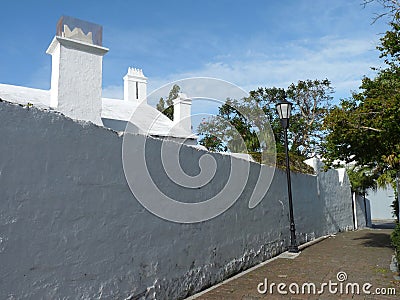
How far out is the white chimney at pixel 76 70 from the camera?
817cm

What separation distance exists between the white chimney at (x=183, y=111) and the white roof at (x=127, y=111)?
36 cm

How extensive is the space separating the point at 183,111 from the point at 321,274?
27.1ft

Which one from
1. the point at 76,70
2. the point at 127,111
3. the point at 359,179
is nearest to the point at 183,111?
the point at 127,111

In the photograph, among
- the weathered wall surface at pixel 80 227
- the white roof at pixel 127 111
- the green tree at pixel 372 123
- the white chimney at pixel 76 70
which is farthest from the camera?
the white roof at pixel 127 111

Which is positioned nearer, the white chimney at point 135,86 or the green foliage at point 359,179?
the white chimney at point 135,86

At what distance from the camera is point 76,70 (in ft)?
27.7

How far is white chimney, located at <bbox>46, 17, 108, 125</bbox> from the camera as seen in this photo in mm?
8172

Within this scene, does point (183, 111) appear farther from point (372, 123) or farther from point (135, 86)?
point (372, 123)

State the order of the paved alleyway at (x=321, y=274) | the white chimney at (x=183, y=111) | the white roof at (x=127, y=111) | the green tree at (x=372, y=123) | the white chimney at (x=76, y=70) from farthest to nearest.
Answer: the white chimney at (x=183, y=111) < the white roof at (x=127, y=111) < the white chimney at (x=76, y=70) < the green tree at (x=372, y=123) < the paved alleyway at (x=321, y=274)

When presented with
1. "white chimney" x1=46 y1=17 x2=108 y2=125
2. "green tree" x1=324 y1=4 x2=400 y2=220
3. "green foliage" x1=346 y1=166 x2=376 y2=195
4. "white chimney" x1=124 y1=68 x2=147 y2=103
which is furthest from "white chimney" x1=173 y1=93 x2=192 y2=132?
"green foliage" x1=346 y1=166 x2=376 y2=195

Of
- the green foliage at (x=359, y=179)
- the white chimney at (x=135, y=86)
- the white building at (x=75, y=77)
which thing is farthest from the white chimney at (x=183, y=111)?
the green foliage at (x=359, y=179)

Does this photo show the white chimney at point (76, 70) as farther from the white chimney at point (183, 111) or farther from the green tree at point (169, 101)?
the white chimney at point (183, 111)

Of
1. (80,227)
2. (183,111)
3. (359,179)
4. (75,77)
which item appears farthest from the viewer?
(359,179)

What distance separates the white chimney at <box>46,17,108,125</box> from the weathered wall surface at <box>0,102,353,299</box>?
13.8 feet
